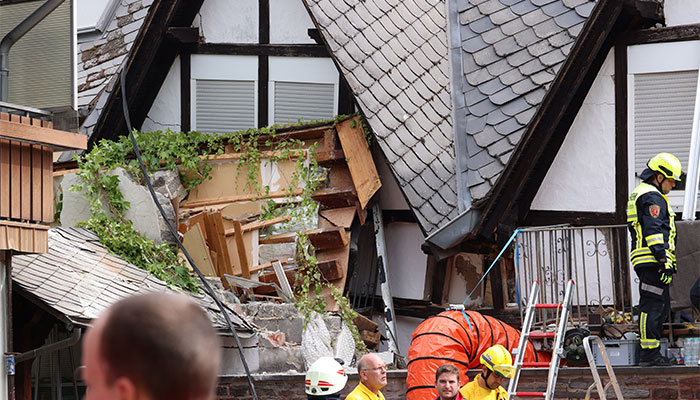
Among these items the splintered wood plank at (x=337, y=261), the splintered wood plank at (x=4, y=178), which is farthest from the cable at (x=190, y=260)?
the splintered wood plank at (x=4, y=178)

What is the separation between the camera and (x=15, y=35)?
8586 mm

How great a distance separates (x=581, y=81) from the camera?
12.0 meters

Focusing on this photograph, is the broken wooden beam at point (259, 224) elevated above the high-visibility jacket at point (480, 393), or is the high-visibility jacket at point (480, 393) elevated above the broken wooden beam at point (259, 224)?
the broken wooden beam at point (259, 224)

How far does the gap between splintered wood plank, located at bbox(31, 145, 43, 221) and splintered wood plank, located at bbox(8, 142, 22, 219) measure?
6.6 inches

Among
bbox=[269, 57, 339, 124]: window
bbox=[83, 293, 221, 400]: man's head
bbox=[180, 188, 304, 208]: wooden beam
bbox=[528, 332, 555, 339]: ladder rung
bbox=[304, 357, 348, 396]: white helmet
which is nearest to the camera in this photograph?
bbox=[83, 293, 221, 400]: man's head

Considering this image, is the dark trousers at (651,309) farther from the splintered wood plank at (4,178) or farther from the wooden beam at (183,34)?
the wooden beam at (183,34)

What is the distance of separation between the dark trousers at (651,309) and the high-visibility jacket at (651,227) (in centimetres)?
12

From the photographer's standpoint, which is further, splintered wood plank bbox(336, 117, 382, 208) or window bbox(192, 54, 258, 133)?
window bbox(192, 54, 258, 133)

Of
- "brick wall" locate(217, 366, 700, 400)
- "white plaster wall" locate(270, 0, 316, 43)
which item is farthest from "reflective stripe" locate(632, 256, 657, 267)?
"white plaster wall" locate(270, 0, 316, 43)

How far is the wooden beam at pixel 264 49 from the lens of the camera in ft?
46.0

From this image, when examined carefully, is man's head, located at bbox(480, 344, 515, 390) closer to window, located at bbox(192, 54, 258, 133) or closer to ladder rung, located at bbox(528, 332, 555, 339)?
ladder rung, located at bbox(528, 332, 555, 339)

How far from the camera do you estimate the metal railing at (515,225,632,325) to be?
1110 cm

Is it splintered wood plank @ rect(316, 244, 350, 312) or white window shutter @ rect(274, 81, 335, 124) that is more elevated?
white window shutter @ rect(274, 81, 335, 124)

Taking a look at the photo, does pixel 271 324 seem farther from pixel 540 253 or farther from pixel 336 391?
pixel 336 391
